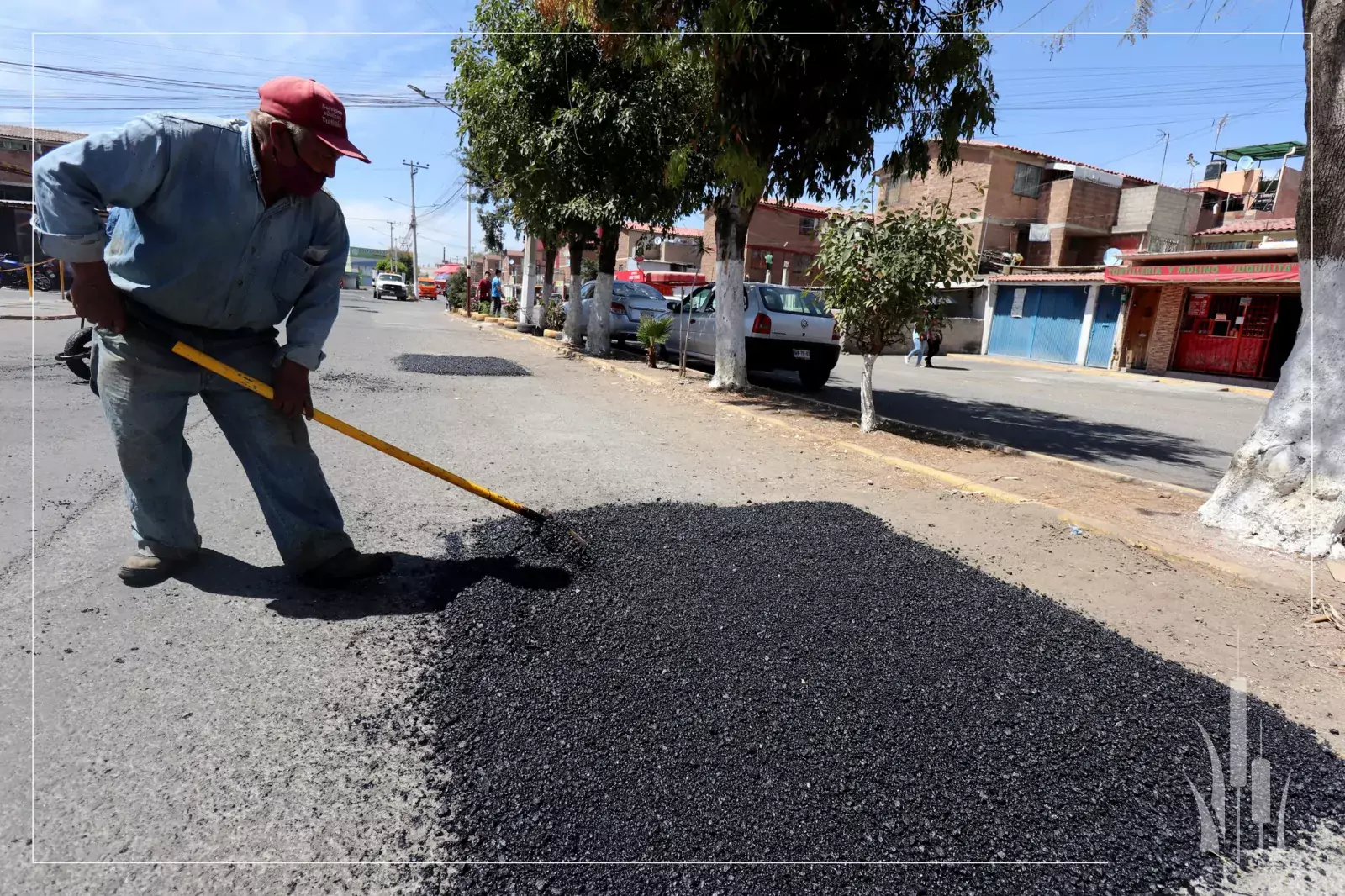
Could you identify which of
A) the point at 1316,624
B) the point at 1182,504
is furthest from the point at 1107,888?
the point at 1182,504

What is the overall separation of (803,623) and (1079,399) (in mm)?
12975

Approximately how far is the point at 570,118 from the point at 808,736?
1183 centimetres

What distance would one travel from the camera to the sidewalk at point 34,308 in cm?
1414

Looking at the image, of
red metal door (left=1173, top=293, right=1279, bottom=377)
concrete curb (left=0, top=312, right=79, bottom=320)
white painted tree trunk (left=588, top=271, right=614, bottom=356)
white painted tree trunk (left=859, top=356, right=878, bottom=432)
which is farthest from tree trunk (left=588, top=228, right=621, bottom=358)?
red metal door (left=1173, top=293, right=1279, bottom=377)

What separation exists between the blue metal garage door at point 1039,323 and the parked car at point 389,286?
126 ft

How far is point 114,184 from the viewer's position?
257 centimetres

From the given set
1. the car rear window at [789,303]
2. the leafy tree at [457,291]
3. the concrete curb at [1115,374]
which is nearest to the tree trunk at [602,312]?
the car rear window at [789,303]

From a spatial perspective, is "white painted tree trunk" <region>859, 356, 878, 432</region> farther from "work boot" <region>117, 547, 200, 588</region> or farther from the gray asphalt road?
"work boot" <region>117, 547, 200, 588</region>

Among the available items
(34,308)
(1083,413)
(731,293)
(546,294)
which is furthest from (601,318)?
(34,308)

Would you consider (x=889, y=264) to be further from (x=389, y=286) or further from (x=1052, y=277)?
(x=389, y=286)

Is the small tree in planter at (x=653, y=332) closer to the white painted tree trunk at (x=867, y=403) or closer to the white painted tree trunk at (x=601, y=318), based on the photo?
the white painted tree trunk at (x=601, y=318)

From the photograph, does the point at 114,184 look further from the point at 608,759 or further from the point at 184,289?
the point at 608,759

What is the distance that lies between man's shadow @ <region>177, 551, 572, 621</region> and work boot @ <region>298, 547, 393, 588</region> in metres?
0.03

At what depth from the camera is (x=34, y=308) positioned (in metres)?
12.9
